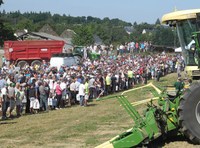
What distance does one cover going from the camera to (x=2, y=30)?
53.2 m

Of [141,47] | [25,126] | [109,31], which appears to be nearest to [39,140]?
[25,126]

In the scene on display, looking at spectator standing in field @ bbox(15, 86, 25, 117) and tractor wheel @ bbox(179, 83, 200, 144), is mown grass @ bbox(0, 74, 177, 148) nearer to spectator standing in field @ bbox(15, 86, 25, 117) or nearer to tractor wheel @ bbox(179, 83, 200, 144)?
spectator standing in field @ bbox(15, 86, 25, 117)

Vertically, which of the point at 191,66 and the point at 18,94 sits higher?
the point at 191,66

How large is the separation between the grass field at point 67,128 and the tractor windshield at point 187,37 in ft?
5.32

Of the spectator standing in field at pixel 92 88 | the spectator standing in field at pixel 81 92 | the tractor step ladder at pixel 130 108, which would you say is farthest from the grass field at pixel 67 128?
the spectator standing in field at pixel 92 88

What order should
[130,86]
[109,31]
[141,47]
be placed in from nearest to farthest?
1. [130,86]
2. [141,47]
3. [109,31]

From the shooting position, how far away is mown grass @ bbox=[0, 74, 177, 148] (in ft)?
39.9

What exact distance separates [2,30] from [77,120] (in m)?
39.1

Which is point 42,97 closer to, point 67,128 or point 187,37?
point 67,128

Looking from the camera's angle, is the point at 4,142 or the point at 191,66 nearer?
the point at 191,66

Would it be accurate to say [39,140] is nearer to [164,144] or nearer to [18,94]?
[164,144]

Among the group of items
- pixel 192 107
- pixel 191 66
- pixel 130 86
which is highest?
pixel 191 66

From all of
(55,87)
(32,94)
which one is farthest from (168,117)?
(55,87)

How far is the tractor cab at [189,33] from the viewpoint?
1030 centimetres
